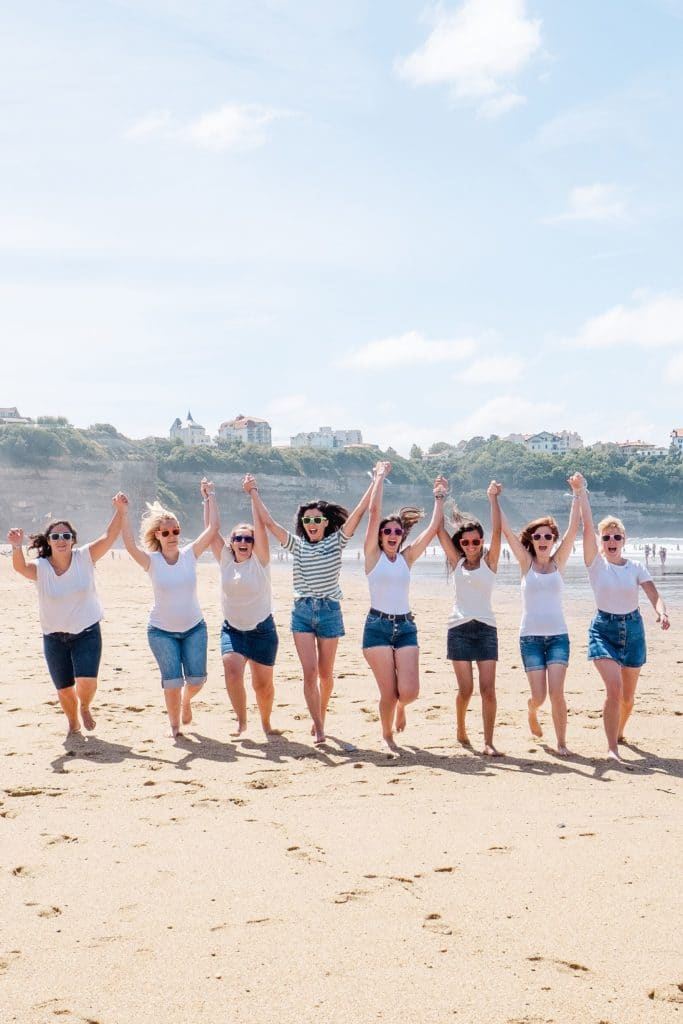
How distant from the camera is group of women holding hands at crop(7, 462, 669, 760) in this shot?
623 cm

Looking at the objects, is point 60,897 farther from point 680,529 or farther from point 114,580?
point 680,529

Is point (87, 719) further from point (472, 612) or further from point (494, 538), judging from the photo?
point (494, 538)

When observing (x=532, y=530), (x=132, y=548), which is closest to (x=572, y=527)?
(x=532, y=530)

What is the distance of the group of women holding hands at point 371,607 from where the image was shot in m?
6.23

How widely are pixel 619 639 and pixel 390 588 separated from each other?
63.8 inches

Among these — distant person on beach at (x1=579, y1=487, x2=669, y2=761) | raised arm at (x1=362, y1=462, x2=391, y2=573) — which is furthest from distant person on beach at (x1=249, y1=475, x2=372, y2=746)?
distant person on beach at (x1=579, y1=487, x2=669, y2=761)

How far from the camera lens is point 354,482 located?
13300cm

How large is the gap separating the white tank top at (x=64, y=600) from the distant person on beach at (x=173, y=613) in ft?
1.50

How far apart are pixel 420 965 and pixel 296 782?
2.39 m

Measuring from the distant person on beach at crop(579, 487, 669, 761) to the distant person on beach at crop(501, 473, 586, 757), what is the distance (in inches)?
7.5

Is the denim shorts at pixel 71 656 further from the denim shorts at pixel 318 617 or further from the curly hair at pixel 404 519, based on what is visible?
the curly hair at pixel 404 519

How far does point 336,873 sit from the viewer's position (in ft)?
13.5

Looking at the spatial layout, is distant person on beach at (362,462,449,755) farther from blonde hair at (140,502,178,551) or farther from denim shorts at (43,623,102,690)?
denim shorts at (43,623,102,690)

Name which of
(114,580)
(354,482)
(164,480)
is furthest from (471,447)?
(114,580)
